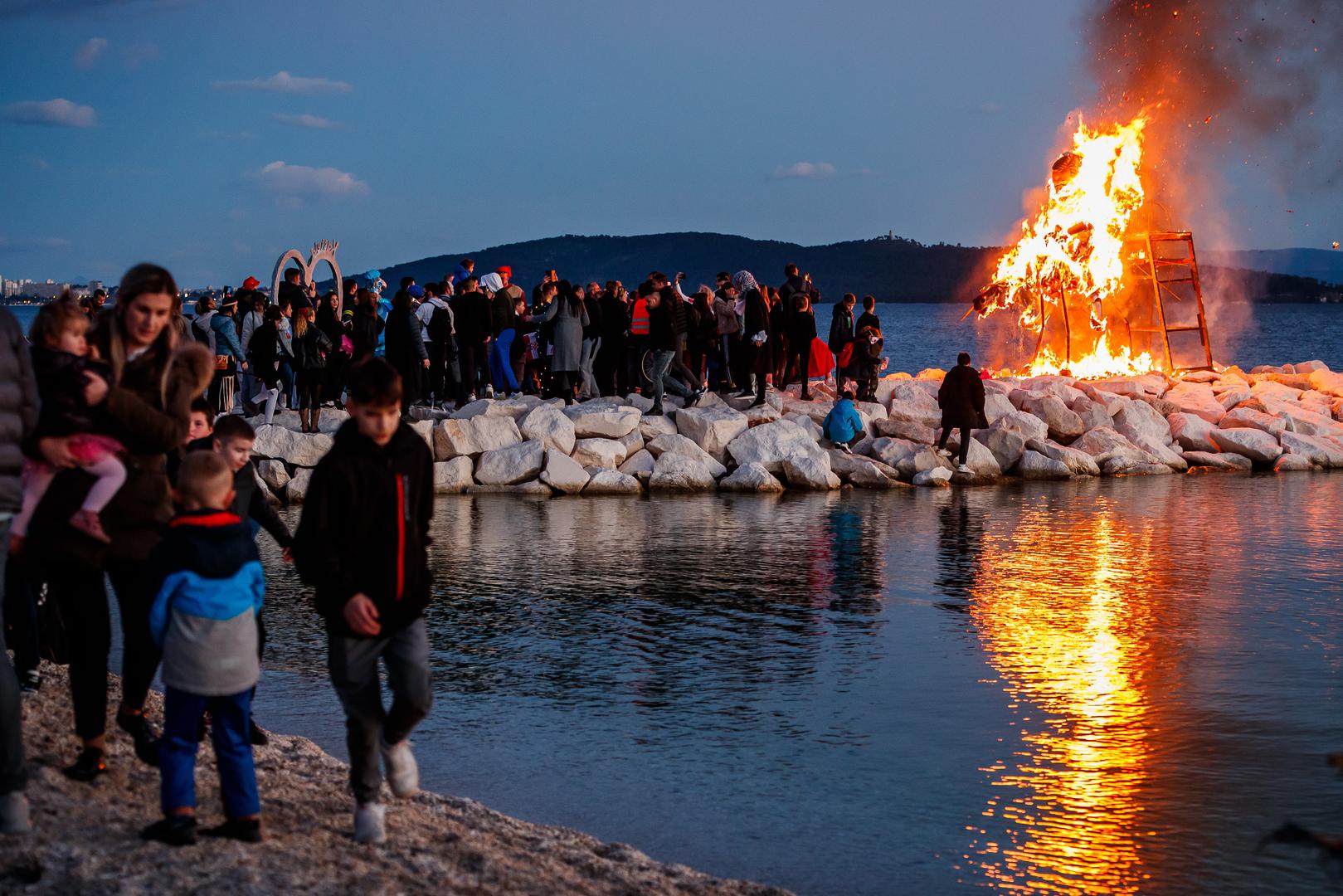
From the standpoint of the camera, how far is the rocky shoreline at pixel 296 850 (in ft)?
14.3

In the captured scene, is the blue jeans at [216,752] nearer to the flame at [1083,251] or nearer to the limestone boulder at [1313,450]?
the limestone boulder at [1313,450]

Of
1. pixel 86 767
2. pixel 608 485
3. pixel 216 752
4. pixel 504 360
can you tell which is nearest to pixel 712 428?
pixel 608 485

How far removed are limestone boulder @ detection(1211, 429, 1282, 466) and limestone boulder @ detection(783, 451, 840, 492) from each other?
6.75 metres

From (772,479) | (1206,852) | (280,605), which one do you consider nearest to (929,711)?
(1206,852)

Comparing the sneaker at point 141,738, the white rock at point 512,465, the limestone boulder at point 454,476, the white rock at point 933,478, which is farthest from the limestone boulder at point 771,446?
the sneaker at point 141,738

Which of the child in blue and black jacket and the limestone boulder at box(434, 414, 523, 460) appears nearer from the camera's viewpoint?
the child in blue and black jacket

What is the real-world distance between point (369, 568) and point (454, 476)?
1339 cm

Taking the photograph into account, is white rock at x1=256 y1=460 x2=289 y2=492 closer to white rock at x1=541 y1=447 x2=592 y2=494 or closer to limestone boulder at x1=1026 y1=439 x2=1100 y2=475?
white rock at x1=541 y1=447 x2=592 y2=494

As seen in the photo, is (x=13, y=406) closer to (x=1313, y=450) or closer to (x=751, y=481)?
(x=751, y=481)

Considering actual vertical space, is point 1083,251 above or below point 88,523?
above

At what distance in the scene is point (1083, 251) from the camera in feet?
94.4

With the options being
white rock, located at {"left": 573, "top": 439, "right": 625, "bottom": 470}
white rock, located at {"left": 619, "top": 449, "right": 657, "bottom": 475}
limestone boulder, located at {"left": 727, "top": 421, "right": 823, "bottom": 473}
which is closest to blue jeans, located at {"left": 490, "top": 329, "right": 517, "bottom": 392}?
white rock, located at {"left": 573, "top": 439, "right": 625, "bottom": 470}

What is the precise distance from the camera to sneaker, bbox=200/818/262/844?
4691 mm

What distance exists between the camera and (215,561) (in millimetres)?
4672
